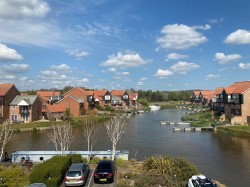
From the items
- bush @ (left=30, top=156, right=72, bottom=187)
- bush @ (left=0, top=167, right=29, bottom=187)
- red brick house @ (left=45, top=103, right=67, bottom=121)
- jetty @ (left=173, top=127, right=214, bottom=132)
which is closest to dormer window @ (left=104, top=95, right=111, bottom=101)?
red brick house @ (left=45, top=103, right=67, bottom=121)

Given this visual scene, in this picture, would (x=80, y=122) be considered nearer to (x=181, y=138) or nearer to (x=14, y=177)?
(x=181, y=138)

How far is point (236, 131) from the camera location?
192 feet

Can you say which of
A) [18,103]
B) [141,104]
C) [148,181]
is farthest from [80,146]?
[141,104]

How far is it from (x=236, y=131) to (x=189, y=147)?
15934mm

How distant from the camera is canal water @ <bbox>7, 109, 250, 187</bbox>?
3364 cm

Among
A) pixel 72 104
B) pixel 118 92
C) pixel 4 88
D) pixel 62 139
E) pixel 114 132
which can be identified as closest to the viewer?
pixel 114 132

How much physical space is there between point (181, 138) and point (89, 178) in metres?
35.2

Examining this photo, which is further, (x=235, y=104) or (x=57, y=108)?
(x=57, y=108)

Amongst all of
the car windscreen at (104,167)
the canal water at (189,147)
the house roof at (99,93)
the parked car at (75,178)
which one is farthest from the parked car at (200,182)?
the house roof at (99,93)

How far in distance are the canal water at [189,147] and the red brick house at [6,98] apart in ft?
43.8

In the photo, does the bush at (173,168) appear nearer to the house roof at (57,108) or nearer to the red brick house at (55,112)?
the red brick house at (55,112)

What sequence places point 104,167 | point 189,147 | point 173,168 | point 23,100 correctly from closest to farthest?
point 104,167 < point 173,168 < point 189,147 < point 23,100

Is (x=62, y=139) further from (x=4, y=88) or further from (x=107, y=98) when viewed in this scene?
(x=107, y=98)

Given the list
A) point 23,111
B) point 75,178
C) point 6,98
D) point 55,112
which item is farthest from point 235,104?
point 75,178
